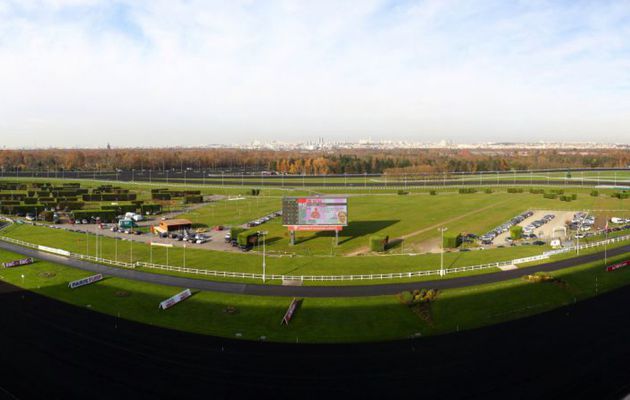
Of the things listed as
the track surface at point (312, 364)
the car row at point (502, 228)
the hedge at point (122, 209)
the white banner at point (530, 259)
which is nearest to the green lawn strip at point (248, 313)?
the track surface at point (312, 364)

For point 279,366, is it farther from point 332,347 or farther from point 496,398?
point 496,398

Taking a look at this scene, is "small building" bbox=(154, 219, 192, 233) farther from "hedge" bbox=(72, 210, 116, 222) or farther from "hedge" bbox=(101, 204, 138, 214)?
"hedge" bbox=(101, 204, 138, 214)

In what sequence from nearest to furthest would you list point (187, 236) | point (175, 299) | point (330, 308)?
point (330, 308) → point (175, 299) → point (187, 236)

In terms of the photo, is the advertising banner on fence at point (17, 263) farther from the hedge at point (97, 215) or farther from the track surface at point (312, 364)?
the hedge at point (97, 215)

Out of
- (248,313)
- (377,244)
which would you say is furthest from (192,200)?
(248,313)

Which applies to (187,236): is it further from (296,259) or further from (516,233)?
(516,233)

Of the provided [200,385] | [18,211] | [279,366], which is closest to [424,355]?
[279,366]
